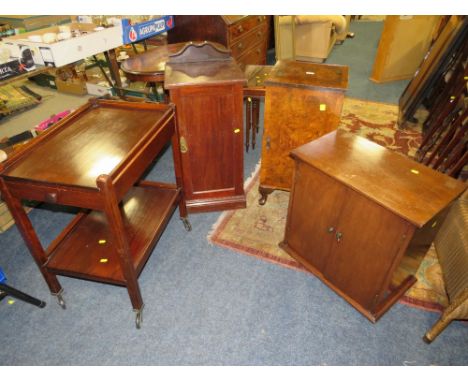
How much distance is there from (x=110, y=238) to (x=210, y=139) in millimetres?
960

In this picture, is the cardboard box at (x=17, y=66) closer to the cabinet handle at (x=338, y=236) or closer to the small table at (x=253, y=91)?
the small table at (x=253, y=91)

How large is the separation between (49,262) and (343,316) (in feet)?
5.87

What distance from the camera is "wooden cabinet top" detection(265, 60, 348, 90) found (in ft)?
6.79

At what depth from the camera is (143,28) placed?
2678 millimetres

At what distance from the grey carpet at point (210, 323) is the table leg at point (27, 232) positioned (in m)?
0.20

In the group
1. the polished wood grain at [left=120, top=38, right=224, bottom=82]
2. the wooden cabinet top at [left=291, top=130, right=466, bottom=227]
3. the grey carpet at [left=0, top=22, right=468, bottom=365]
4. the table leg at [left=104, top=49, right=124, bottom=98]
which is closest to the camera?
the wooden cabinet top at [left=291, top=130, right=466, bottom=227]

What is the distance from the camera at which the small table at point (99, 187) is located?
147cm

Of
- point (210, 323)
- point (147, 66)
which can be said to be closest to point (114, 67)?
point (147, 66)

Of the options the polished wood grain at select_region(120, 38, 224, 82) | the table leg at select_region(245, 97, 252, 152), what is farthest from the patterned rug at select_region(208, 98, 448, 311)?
the polished wood grain at select_region(120, 38, 224, 82)

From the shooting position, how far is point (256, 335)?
6.19 ft

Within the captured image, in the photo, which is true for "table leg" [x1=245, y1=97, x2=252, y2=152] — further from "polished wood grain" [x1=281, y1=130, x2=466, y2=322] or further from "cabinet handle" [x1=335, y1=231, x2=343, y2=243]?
"cabinet handle" [x1=335, y1=231, x2=343, y2=243]

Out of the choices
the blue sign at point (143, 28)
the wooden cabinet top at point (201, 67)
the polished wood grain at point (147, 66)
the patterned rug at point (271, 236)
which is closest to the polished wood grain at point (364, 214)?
the patterned rug at point (271, 236)

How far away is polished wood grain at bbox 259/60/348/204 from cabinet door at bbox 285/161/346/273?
0.47 meters

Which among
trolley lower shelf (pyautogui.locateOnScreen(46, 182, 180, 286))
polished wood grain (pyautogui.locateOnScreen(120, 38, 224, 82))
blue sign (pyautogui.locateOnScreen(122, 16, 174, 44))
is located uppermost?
blue sign (pyautogui.locateOnScreen(122, 16, 174, 44))
